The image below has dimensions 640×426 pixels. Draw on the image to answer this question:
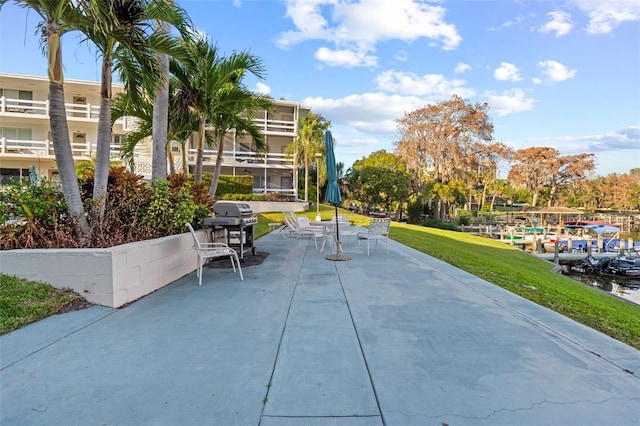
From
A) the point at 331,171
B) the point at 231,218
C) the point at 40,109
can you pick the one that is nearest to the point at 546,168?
the point at 331,171

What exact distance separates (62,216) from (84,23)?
2.77 m

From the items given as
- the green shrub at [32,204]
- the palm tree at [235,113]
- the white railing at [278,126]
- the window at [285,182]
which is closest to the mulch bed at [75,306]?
the green shrub at [32,204]

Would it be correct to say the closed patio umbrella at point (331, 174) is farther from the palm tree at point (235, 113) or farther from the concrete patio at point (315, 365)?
the palm tree at point (235, 113)

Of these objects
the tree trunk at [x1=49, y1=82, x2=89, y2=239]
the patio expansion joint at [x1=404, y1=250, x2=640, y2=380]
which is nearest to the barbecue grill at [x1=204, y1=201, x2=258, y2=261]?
the tree trunk at [x1=49, y1=82, x2=89, y2=239]

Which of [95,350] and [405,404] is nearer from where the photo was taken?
[405,404]

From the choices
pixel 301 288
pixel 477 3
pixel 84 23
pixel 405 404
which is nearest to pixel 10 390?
pixel 405 404

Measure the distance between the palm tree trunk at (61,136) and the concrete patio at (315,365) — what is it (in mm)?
1500

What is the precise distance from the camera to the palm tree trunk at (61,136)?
4.51 m

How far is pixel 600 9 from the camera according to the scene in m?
10.0

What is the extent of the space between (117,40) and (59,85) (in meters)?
1.06

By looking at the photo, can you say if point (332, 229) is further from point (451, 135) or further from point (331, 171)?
point (451, 135)

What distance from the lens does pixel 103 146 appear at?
5.32 m

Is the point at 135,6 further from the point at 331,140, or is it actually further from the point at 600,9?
the point at 600,9

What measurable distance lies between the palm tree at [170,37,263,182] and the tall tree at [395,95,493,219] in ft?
82.7
